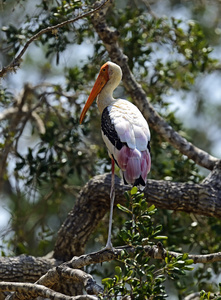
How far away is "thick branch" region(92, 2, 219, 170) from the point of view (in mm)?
5648

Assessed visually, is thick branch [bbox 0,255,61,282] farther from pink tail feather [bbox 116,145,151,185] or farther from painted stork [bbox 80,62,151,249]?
pink tail feather [bbox 116,145,151,185]

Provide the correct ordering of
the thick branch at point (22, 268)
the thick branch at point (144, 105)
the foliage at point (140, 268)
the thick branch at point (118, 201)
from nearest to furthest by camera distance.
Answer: the foliage at point (140, 268) < the thick branch at point (22, 268) < the thick branch at point (118, 201) < the thick branch at point (144, 105)

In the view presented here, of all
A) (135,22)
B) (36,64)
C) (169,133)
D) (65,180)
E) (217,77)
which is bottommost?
(217,77)

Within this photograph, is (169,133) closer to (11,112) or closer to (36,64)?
(11,112)

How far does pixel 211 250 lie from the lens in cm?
588

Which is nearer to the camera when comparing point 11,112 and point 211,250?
point 211,250

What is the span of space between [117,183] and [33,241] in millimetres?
1804

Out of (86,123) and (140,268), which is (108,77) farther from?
(140,268)

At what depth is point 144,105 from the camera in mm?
5828

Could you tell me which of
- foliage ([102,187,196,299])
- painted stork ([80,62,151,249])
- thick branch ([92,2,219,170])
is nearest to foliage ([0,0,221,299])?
thick branch ([92,2,219,170])

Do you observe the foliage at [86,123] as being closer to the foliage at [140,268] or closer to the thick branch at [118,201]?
the thick branch at [118,201]

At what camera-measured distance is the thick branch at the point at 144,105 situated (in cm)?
565

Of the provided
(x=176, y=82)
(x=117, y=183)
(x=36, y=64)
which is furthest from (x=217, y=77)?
(x=117, y=183)

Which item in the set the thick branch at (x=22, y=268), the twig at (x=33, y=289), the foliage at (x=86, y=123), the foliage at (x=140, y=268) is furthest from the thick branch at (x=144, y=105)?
the twig at (x=33, y=289)
